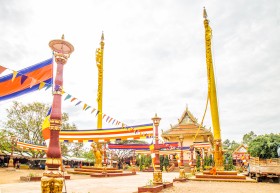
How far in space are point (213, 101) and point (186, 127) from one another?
23938 millimetres

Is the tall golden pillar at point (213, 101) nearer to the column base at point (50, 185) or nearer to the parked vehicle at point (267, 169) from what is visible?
the parked vehicle at point (267, 169)

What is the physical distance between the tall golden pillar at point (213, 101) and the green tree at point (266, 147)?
18.6m

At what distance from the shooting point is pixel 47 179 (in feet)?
14.6

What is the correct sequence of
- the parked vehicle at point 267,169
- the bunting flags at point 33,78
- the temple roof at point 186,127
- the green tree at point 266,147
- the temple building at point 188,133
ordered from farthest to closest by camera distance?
the temple roof at point 186,127 → the temple building at point 188,133 → the green tree at point 266,147 → the parked vehicle at point 267,169 → the bunting flags at point 33,78

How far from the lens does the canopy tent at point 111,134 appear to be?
13961mm

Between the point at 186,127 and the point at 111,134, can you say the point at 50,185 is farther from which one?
the point at 186,127

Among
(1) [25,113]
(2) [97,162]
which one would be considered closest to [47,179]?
(2) [97,162]

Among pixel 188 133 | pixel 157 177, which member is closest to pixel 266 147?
pixel 188 133

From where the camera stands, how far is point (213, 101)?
18.3 metres

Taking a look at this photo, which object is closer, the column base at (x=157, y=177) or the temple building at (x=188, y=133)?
the column base at (x=157, y=177)

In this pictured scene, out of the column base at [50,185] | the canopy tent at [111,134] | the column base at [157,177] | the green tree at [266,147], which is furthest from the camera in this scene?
the green tree at [266,147]

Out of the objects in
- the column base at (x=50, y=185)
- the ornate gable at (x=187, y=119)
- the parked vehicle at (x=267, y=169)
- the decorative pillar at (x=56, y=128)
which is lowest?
the parked vehicle at (x=267, y=169)

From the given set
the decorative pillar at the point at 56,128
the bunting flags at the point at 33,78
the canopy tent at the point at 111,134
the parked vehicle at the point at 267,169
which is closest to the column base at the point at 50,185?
the decorative pillar at the point at 56,128

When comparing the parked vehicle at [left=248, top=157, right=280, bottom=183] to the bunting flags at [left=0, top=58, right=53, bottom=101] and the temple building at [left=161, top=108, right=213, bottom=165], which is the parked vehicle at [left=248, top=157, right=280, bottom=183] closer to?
the bunting flags at [left=0, top=58, right=53, bottom=101]
